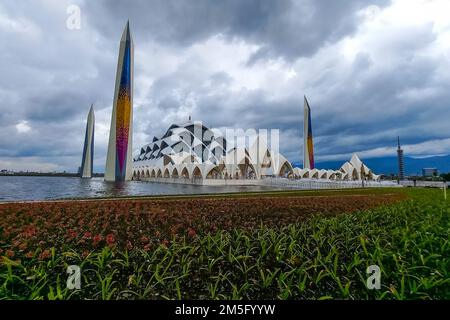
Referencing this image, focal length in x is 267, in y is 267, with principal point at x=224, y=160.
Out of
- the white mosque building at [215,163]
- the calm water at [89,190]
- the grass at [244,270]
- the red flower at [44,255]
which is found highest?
the white mosque building at [215,163]

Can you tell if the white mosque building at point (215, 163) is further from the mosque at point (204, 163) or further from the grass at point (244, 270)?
the grass at point (244, 270)

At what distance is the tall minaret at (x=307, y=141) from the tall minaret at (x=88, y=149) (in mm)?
70666

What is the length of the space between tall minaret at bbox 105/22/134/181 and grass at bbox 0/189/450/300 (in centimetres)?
6186

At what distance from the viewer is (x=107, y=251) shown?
437 centimetres

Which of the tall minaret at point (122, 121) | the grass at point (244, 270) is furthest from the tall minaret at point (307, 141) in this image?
the grass at point (244, 270)

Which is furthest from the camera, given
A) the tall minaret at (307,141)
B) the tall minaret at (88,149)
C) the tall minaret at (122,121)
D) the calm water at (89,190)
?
the tall minaret at (88,149)

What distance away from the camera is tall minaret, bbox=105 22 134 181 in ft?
205

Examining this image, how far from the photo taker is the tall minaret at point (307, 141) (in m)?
86.1

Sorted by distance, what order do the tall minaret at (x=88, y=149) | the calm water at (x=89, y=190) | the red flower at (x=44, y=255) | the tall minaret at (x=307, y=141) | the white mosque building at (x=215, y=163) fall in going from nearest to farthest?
the red flower at (x=44, y=255) < the calm water at (x=89, y=190) < the white mosque building at (x=215, y=163) < the tall minaret at (x=307, y=141) < the tall minaret at (x=88, y=149)

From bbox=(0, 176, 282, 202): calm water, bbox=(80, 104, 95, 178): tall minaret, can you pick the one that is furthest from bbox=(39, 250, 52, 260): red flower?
bbox=(80, 104, 95, 178): tall minaret

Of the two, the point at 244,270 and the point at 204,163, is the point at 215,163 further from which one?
the point at 244,270

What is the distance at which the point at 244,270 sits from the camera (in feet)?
13.1
